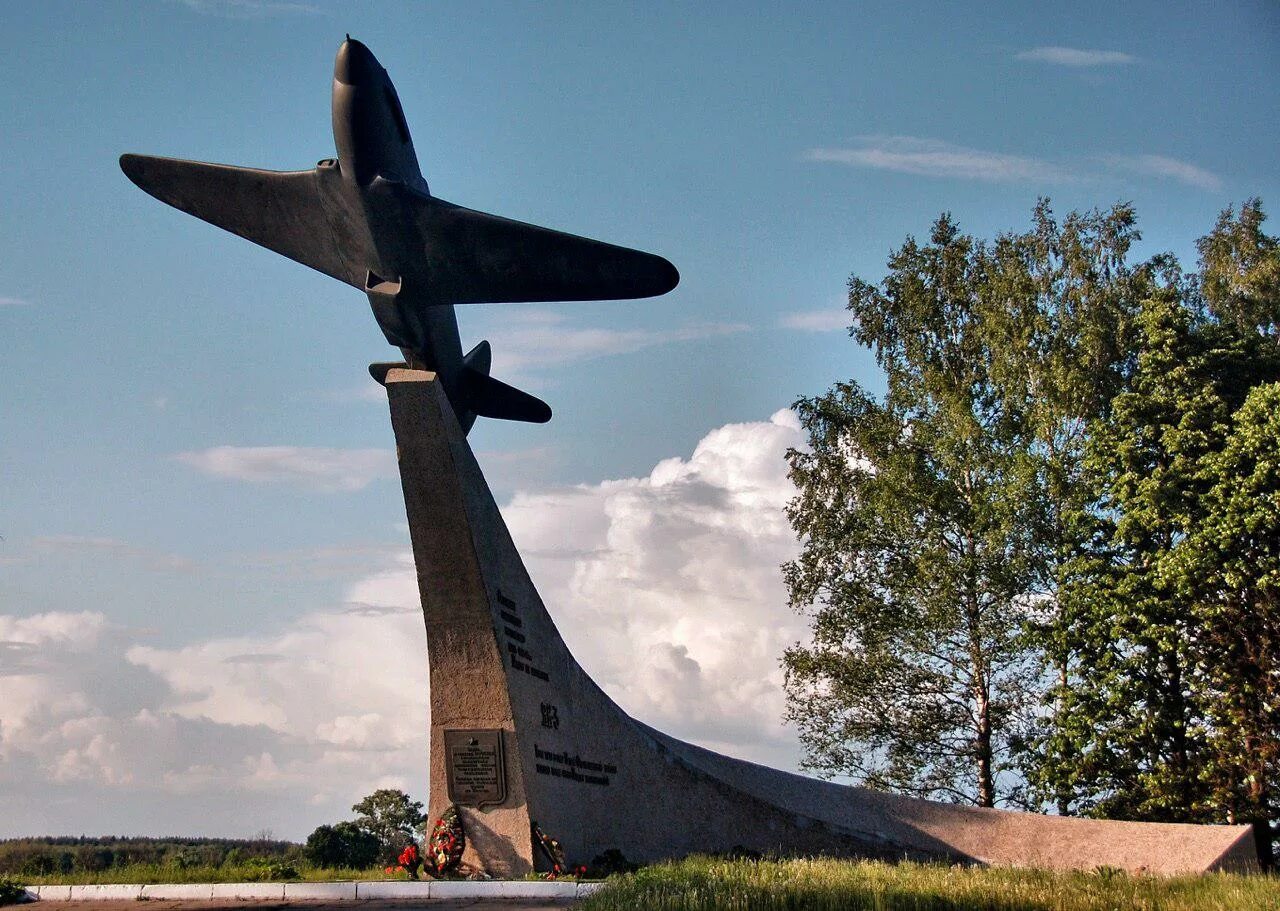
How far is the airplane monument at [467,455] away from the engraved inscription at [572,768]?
3 centimetres

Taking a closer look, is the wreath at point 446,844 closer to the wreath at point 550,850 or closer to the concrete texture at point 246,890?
the wreath at point 550,850

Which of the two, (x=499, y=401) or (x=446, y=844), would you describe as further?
(x=499, y=401)

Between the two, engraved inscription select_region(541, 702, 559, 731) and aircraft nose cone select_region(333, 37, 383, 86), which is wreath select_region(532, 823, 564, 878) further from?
aircraft nose cone select_region(333, 37, 383, 86)

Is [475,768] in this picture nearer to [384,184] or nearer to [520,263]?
[520,263]

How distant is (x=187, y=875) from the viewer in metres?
13.0

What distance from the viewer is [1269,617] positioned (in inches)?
728

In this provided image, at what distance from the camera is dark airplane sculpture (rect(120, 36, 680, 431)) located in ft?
40.7

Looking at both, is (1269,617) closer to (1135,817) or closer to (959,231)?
(1135,817)

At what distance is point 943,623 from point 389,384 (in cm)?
1312

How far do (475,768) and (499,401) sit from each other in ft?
16.1

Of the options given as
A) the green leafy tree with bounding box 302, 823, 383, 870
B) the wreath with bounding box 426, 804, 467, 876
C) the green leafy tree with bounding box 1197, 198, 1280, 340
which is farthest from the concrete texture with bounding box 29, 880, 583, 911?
the green leafy tree with bounding box 1197, 198, 1280, 340

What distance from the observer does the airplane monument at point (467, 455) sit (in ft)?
41.5

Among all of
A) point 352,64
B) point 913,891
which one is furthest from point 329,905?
point 352,64

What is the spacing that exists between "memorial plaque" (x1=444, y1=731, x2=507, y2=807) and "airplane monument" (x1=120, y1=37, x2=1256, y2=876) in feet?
0.05
